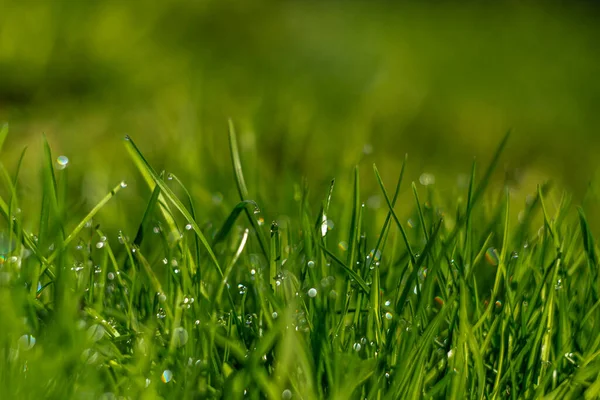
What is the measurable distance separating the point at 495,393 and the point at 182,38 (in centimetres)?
269

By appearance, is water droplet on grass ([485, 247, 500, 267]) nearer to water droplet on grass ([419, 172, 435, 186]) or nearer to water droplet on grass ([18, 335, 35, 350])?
water droplet on grass ([419, 172, 435, 186])

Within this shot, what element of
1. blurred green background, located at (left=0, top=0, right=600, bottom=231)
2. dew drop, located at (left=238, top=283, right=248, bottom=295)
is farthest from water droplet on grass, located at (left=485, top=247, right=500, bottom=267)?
dew drop, located at (left=238, top=283, right=248, bottom=295)

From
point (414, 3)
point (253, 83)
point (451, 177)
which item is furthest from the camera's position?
point (414, 3)

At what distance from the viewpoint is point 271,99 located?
2623mm

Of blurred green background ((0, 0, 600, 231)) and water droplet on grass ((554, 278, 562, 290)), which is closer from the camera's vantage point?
water droplet on grass ((554, 278, 562, 290))

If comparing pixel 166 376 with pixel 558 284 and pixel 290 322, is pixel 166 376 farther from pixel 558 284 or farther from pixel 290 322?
pixel 558 284

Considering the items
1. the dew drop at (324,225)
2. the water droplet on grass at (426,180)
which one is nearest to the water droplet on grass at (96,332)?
the dew drop at (324,225)

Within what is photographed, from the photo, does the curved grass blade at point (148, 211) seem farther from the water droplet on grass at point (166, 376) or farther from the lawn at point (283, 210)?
the water droplet on grass at point (166, 376)

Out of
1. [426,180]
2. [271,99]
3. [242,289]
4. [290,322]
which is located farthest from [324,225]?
[271,99]

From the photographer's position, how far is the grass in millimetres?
910

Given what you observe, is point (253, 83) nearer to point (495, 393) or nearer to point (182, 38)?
point (182, 38)

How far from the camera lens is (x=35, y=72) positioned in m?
2.61

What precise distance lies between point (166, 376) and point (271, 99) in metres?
1.78

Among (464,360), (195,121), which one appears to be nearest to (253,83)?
(195,121)
